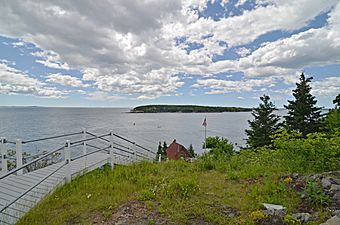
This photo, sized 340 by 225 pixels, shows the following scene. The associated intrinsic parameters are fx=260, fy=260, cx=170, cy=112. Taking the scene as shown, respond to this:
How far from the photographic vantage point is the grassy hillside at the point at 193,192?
412 cm

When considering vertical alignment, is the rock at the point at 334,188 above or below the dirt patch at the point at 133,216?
above

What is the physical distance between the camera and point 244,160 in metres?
8.02

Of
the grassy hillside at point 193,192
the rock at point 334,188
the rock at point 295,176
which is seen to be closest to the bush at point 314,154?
the grassy hillside at point 193,192

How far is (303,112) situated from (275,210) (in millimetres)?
26917

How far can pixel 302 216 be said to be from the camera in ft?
12.5

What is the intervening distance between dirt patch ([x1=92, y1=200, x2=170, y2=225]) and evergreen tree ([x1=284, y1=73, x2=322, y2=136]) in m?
26.5

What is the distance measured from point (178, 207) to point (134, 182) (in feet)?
6.07

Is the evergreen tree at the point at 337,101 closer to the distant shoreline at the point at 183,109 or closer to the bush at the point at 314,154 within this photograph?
the bush at the point at 314,154

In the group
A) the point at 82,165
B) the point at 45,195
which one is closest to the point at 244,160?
the point at 82,165

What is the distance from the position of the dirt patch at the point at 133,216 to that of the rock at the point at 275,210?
159 centimetres

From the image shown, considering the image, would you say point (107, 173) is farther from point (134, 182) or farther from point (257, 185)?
point (257, 185)

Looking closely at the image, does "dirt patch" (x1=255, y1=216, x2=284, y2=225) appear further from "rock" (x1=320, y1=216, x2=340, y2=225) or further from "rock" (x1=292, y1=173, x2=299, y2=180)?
"rock" (x1=292, y1=173, x2=299, y2=180)

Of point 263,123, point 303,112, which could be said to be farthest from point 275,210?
point 263,123

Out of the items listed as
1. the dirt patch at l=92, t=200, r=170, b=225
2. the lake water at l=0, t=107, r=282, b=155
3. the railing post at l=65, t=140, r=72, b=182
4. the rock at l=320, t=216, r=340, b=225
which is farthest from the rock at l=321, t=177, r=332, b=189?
the lake water at l=0, t=107, r=282, b=155
